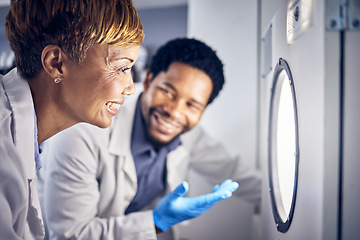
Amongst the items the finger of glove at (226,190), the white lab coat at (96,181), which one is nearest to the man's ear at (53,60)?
the white lab coat at (96,181)

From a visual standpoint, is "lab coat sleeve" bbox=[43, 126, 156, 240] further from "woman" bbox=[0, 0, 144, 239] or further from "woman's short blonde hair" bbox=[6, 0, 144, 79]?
"woman's short blonde hair" bbox=[6, 0, 144, 79]

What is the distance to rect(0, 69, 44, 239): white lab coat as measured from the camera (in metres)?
0.70

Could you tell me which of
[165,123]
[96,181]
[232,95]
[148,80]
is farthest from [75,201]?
[232,95]

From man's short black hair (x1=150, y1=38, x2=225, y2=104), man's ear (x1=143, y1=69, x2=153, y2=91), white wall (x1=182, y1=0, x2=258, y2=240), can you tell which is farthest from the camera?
white wall (x1=182, y1=0, x2=258, y2=240)

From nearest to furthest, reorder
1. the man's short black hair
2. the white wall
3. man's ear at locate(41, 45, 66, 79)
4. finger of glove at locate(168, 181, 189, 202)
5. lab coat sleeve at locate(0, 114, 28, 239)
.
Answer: lab coat sleeve at locate(0, 114, 28, 239)
man's ear at locate(41, 45, 66, 79)
finger of glove at locate(168, 181, 189, 202)
the man's short black hair
the white wall

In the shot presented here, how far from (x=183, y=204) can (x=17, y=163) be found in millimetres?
618

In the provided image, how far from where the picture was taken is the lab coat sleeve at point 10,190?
689 mm

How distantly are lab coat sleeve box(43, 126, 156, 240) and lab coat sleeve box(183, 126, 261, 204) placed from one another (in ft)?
1.81

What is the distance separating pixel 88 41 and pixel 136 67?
49.8 inches

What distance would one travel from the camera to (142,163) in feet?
4.50

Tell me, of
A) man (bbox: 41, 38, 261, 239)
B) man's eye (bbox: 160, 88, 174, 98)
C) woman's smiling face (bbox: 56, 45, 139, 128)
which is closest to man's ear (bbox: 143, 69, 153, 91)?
man (bbox: 41, 38, 261, 239)

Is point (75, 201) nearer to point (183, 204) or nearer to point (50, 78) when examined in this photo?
point (183, 204)

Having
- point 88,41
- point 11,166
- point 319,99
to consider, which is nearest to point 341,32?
point 319,99

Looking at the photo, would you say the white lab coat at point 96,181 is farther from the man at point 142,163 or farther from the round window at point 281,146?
the round window at point 281,146
